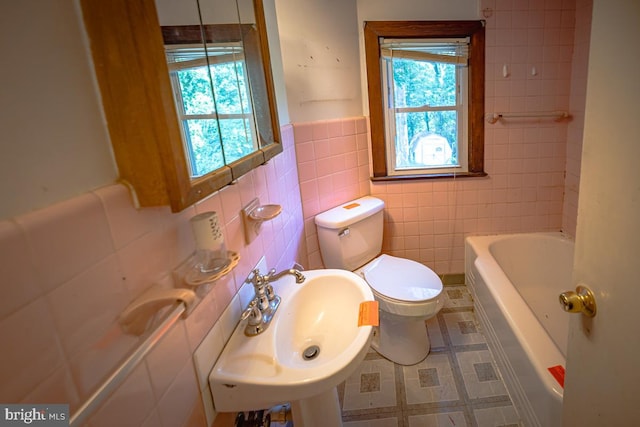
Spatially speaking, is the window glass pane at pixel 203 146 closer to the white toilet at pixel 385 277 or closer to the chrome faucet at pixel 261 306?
the chrome faucet at pixel 261 306

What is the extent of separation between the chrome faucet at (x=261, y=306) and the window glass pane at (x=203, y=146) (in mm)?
424

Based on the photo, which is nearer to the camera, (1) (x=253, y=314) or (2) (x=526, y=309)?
(1) (x=253, y=314)

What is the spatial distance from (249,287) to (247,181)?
36cm

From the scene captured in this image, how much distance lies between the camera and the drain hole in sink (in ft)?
3.56

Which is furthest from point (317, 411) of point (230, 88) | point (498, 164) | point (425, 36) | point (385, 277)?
point (425, 36)

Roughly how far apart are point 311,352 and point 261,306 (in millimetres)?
236

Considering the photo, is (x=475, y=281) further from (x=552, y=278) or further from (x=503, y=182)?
(x=503, y=182)

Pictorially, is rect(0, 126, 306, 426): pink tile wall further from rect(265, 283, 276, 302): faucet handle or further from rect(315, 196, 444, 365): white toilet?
rect(315, 196, 444, 365): white toilet

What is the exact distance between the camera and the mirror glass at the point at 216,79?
28.1 inches

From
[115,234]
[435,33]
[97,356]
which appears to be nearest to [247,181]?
[115,234]

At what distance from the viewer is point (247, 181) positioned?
3.74ft

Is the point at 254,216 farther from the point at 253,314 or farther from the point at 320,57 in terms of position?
the point at 320,57

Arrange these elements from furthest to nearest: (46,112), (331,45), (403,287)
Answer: (331,45), (403,287), (46,112)

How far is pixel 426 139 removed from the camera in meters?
2.28
